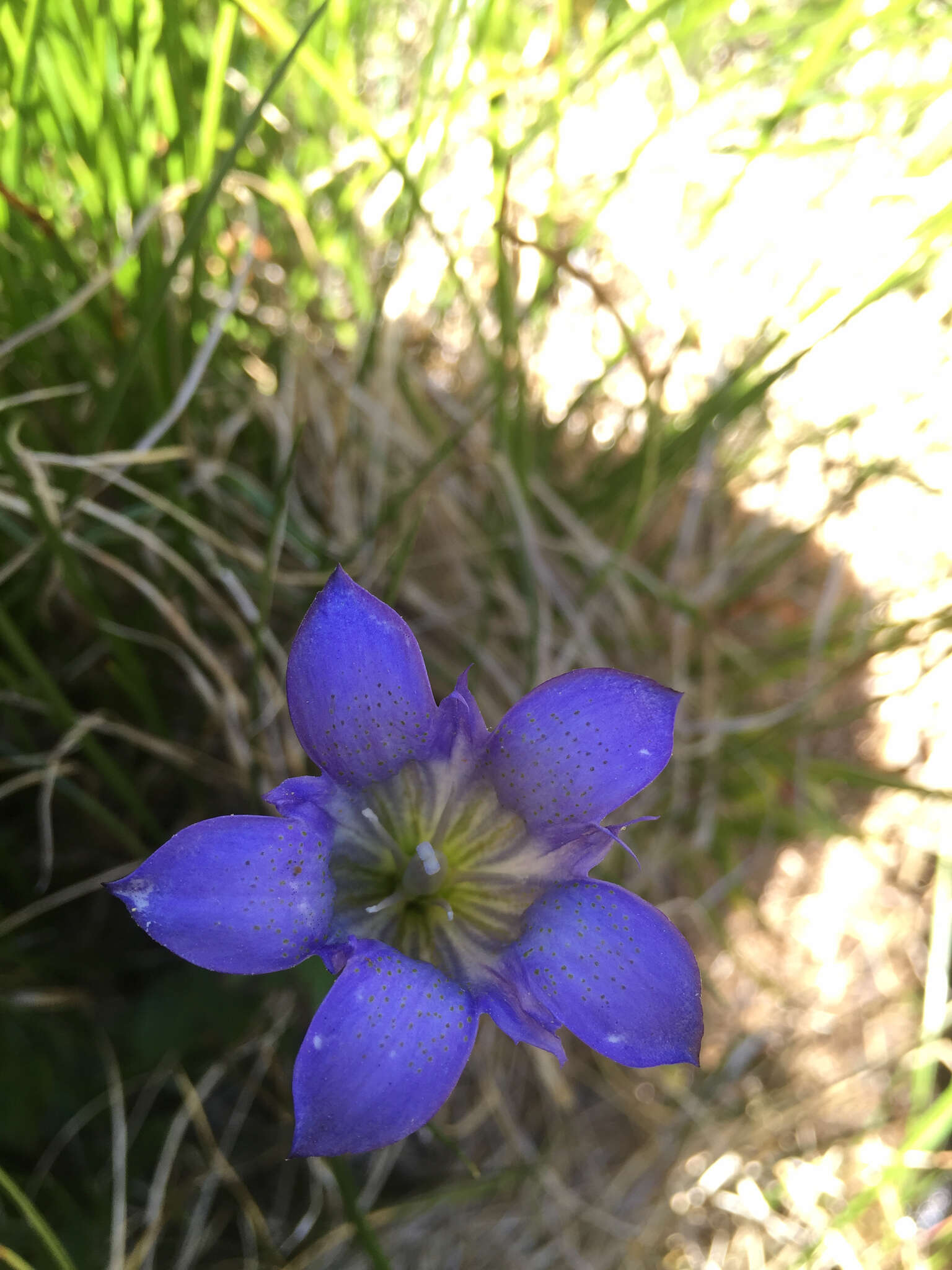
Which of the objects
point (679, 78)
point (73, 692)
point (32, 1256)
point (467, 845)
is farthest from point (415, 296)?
point (32, 1256)

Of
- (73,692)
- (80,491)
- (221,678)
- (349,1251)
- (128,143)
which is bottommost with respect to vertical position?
(349,1251)

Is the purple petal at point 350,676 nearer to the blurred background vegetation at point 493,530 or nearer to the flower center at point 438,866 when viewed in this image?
the flower center at point 438,866

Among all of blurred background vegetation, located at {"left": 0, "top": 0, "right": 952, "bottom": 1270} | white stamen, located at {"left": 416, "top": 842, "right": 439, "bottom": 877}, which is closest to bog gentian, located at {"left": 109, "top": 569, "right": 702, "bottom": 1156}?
white stamen, located at {"left": 416, "top": 842, "right": 439, "bottom": 877}

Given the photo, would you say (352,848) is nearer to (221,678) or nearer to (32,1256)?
(221,678)

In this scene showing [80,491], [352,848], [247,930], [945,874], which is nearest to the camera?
[247,930]

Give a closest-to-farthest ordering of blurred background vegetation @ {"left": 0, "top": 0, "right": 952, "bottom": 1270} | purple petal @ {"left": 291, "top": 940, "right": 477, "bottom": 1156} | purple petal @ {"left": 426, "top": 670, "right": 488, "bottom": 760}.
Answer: purple petal @ {"left": 291, "top": 940, "right": 477, "bottom": 1156}, purple petal @ {"left": 426, "top": 670, "right": 488, "bottom": 760}, blurred background vegetation @ {"left": 0, "top": 0, "right": 952, "bottom": 1270}

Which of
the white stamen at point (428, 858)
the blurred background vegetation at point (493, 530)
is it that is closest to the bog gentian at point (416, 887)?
the white stamen at point (428, 858)

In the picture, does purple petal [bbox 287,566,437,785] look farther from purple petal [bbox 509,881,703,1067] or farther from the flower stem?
the flower stem

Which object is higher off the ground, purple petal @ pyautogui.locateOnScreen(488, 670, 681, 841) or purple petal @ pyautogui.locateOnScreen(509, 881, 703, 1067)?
purple petal @ pyautogui.locateOnScreen(488, 670, 681, 841)
